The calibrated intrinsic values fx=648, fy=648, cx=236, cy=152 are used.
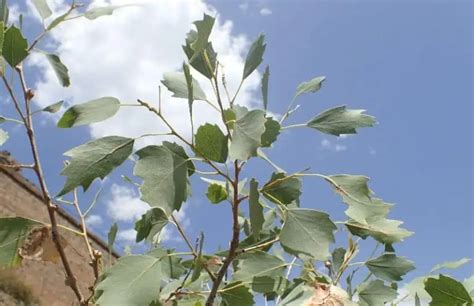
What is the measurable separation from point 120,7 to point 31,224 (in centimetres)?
28

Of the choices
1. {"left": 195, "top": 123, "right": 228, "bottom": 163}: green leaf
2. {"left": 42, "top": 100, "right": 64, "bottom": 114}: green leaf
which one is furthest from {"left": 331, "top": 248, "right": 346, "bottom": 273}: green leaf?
{"left": 42, "top": 100, "right": 64, "bottom": 114}: green leaf

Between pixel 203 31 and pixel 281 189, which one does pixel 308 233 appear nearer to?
pixel 281 189

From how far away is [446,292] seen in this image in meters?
0.60

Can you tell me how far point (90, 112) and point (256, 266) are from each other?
23cm

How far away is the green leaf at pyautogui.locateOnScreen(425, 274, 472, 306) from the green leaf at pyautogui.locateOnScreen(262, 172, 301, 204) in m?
0.15

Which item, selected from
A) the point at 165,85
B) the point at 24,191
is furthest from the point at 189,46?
the point at 24,191

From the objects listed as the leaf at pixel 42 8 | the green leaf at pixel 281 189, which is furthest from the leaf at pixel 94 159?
the leaf at pixel 42 8

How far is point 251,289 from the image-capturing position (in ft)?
2.24

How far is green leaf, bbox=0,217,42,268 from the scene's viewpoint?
0.69 m

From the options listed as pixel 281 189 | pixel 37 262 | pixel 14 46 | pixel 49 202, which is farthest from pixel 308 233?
pixel 37 262

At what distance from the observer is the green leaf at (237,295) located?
669 millimetres

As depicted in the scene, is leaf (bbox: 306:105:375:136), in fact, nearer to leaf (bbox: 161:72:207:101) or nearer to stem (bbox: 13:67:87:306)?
leaf (bbox: 161:72:207:101)

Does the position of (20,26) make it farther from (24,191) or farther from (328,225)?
(24,191)

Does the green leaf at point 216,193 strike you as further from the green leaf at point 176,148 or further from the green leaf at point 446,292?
the green leaf at point 446,292
